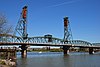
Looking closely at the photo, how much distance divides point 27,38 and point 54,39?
33.5 m

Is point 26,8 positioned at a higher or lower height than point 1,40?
higher

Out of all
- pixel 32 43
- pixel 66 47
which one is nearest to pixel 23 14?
pixel 32 43

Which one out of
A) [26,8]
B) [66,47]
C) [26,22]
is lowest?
[66,47]

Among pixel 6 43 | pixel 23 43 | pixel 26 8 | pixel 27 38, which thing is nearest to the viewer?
pixel 6 43

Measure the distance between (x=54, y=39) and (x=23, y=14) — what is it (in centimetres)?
3578

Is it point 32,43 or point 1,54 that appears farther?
point 32,43

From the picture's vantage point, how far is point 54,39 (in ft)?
628

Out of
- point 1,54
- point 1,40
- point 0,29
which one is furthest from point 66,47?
point 0,29

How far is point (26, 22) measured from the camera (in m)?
173

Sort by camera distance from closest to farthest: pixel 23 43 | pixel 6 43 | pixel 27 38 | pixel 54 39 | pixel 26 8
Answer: pixel 6 43 < pixel 23 43 < pixel 27 38 < pixel 26 8 < pixel 54 39

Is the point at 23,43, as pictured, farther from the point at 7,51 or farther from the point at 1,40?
the point at 7,51

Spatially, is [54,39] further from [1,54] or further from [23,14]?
[1,54]

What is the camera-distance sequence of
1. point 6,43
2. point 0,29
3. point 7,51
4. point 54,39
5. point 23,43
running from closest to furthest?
point 0,29
point 7,51
point 6,43
point 23,43
point 54,39

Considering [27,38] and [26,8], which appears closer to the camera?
[27,38]
